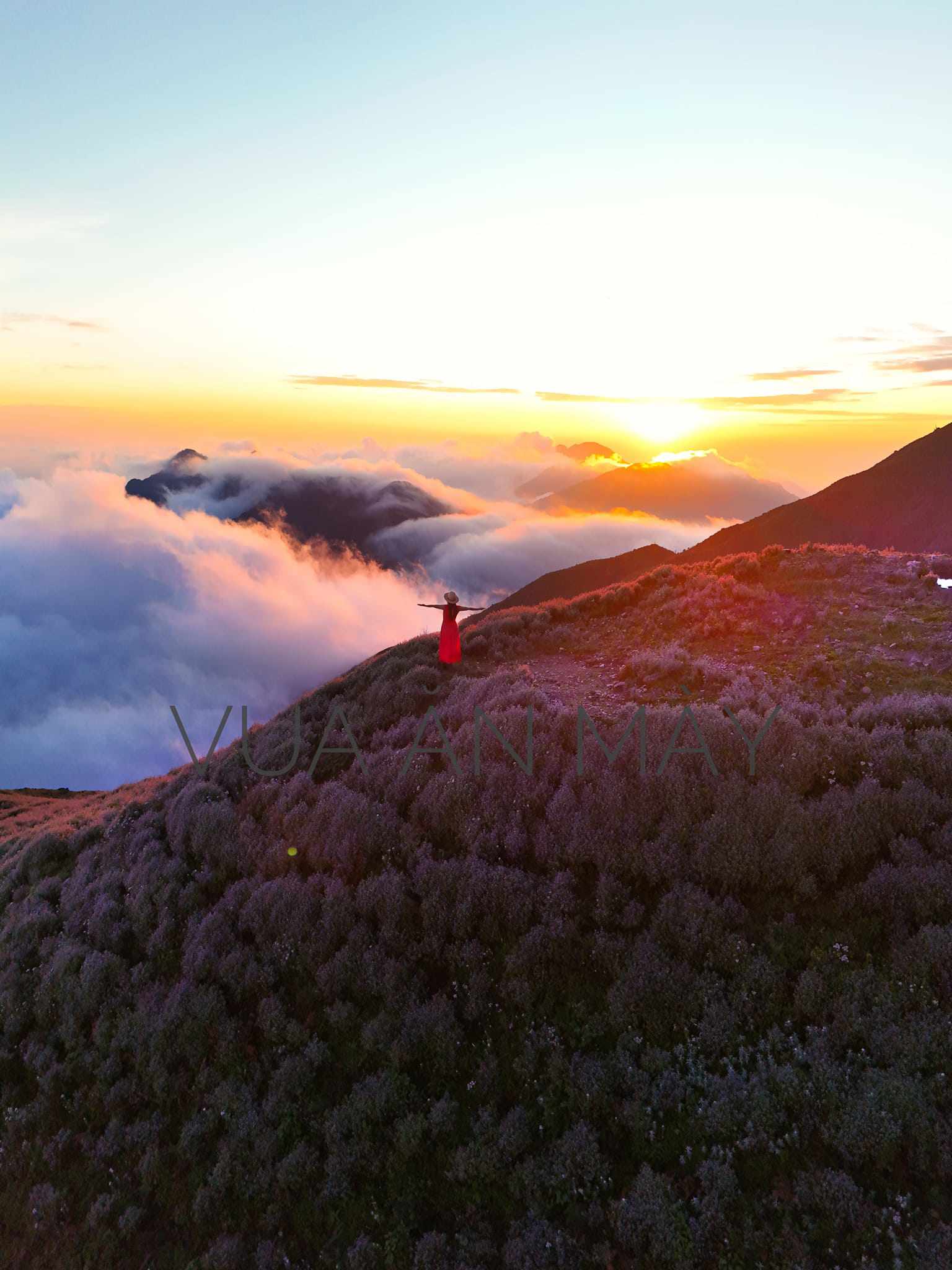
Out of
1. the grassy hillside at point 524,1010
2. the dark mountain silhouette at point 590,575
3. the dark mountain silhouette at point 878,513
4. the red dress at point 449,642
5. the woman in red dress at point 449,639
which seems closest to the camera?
the grassy hillside at point 524,1010

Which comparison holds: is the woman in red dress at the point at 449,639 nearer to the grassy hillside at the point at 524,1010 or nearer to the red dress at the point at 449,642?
the red dress at the point at 449,642

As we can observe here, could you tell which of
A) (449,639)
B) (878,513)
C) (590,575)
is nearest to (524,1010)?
(449,639)

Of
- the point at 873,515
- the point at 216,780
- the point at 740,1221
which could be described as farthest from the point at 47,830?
the point at 873,515

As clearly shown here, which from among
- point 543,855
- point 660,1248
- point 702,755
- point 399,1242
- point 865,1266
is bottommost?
point 399,1242

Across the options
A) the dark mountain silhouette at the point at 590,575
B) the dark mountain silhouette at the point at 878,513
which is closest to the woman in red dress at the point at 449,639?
the dark mountain silhouette at the point at 590,575

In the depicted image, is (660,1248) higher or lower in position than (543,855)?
lower

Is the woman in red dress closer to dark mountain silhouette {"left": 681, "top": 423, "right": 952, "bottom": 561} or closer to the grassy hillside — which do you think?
the grassy hillside

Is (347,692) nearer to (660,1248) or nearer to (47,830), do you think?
(47,830)
